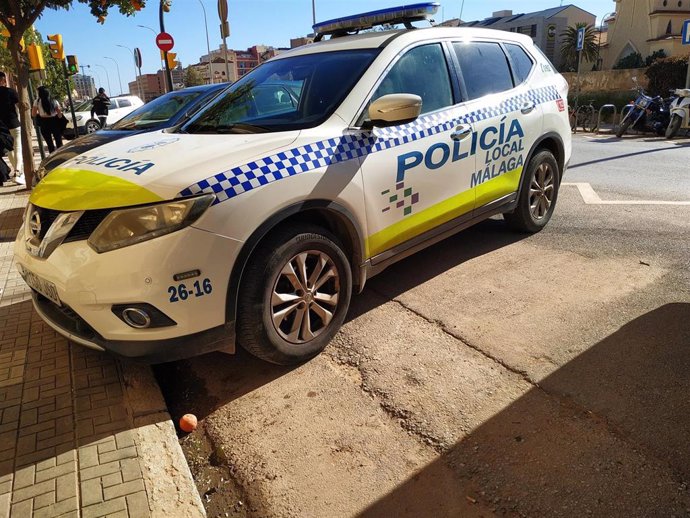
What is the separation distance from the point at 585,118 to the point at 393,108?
16631 millimetres

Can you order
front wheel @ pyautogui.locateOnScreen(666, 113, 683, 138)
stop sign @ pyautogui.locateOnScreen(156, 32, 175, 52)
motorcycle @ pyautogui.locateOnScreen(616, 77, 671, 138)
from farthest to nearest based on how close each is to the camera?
1. stop sign @ pyautogui.locateOnScreen(156, 32, 175, 52)
2. motorcycle @ pyautogui.locateOnScreen(616, 77, 671, 138)
3. front wheel @ pyautogui.locateOnScreen(666, 113, 683, 138)

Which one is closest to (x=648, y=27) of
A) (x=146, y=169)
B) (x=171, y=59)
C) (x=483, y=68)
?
(x=171, y=59)

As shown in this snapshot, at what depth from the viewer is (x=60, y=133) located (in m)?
11.5

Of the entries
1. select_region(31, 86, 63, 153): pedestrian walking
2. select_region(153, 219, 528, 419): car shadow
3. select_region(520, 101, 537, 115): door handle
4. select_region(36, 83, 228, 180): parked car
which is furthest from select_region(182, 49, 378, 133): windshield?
select_region(31, 86, 63, 153): pedestrian walking

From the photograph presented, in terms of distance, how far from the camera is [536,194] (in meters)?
4.91

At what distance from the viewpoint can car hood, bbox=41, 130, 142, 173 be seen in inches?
238

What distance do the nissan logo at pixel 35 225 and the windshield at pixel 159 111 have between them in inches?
173

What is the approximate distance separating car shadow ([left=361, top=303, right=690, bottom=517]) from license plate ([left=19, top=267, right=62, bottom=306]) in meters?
1.81

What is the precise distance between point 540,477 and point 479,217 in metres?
2.42

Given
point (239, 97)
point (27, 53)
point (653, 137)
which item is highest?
point (27, 53)

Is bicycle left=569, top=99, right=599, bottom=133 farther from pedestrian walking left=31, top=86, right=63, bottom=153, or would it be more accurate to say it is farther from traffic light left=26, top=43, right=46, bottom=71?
traffic light left=26, top=43, right=46, bottom=71

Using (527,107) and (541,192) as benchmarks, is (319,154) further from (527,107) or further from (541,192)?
(541,192)

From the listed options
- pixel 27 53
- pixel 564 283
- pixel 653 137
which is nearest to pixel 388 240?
pixel 564 283

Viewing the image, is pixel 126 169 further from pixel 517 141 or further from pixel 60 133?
pixel 60 133
